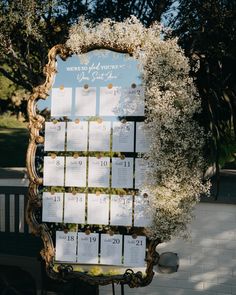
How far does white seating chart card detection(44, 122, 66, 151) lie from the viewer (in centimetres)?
404

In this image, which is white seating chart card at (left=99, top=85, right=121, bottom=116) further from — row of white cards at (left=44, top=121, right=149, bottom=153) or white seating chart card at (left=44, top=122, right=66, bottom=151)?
white seating chart card at (left=44, top=122, right=66, bottom=151)

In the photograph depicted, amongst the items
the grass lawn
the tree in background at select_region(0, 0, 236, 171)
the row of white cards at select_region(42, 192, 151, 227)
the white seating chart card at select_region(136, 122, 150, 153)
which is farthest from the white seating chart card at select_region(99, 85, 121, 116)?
the grass lawn

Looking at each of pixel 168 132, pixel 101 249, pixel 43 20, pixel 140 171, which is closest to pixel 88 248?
pixel 101 249

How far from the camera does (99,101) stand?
156 inches

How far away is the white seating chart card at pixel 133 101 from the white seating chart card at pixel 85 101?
0.26 metres

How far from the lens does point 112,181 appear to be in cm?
393

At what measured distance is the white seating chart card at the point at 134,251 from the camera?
13.0ft

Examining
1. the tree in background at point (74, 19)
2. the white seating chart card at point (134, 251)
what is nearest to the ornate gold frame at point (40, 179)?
the white seating chart card at point (134, 251)

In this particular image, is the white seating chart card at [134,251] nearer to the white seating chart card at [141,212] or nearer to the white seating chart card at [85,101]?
the white seating chart card at [141,212]

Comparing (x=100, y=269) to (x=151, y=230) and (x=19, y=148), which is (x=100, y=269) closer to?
(x=151, y=230)

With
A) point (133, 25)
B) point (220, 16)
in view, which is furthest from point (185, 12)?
point (133, 25)

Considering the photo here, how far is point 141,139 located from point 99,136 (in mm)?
358

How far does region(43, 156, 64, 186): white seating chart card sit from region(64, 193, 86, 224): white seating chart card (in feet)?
0.48

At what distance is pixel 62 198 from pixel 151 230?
31.8 inches
